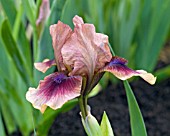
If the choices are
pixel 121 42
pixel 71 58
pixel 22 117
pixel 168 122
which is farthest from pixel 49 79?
pixel 121 42

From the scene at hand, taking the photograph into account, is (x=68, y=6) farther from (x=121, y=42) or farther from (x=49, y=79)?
(x=121, y=42)

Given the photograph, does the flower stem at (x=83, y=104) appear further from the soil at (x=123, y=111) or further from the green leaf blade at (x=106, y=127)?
the soil at (x=123, y=111)

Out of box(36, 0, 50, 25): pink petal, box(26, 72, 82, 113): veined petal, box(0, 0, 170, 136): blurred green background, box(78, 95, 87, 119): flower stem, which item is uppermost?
box(26, 72, 82, 113): veined petal

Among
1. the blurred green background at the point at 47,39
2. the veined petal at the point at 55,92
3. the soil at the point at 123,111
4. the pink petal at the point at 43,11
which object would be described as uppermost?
the veined petal at the point at 55,92

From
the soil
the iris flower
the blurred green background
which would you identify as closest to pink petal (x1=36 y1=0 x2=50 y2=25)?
the blurred green background

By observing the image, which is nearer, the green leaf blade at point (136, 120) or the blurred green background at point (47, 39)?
the green leaf blade at point (136, 120)

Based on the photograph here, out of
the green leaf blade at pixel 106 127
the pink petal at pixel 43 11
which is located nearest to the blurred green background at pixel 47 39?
the pink petal at pixel 43 11

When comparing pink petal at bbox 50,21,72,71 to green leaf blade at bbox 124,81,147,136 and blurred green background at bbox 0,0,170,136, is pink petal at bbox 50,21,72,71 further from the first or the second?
blurred green background at bbox 0,0,170,136

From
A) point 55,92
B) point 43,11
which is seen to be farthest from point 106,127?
point 43,11
